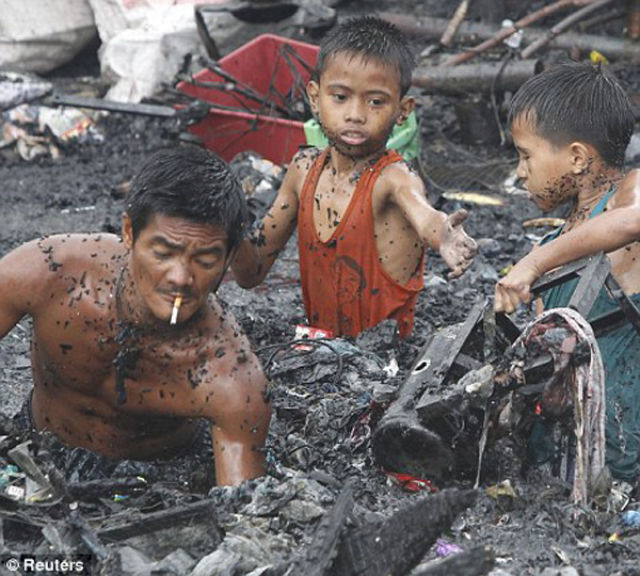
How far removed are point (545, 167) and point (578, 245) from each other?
538mm

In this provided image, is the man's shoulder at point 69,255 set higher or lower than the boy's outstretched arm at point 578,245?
lower

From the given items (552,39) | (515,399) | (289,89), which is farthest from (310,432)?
(552,39)

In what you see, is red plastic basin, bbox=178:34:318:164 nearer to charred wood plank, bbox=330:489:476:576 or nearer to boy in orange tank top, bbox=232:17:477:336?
boy in orange tank top, bbox=232:17:477:336

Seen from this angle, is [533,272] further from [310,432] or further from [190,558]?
[190,558]

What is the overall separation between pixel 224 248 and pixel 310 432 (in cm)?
110

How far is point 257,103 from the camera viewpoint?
966cm

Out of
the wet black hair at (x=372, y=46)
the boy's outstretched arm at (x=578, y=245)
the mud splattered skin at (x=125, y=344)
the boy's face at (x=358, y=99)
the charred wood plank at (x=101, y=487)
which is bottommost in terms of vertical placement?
the charred wood plank at (x=101, y=487)

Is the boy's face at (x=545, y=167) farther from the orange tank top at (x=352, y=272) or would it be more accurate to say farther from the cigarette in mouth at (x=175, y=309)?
the cigarette in mouth at (x=175, y=309)

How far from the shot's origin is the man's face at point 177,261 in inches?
147

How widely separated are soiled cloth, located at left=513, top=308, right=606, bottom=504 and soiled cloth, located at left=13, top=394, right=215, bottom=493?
147 cm

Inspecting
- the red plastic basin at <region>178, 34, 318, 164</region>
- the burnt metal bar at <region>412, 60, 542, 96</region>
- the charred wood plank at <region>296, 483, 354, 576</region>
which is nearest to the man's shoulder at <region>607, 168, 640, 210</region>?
the charred wood plank at <region>296, 483, 354, 576</region>

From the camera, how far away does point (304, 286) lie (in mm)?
5852

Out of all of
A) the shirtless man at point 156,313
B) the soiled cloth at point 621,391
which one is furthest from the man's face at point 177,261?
the soiled cloth at point 621,391

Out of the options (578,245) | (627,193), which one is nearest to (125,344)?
(578,245)
